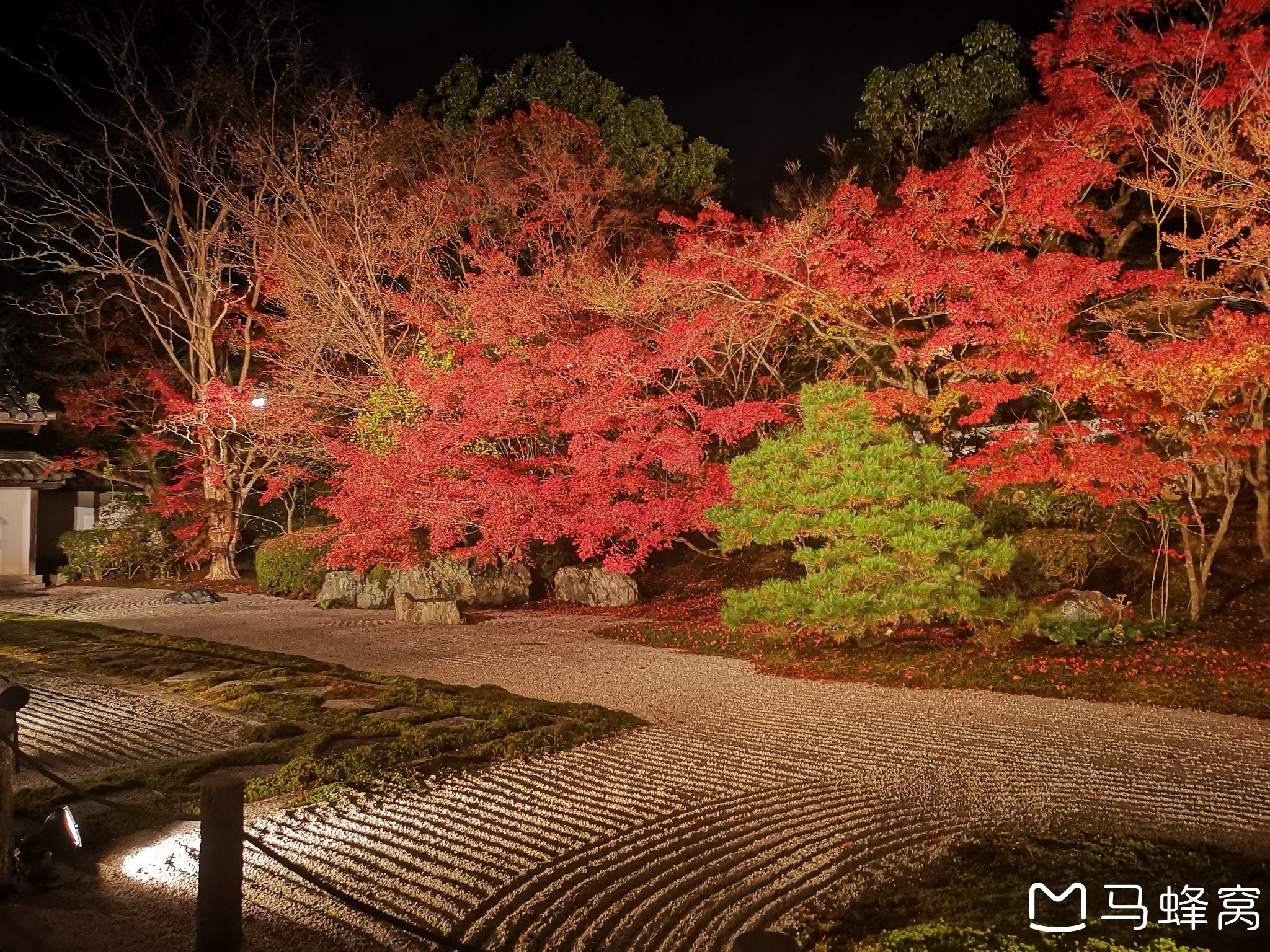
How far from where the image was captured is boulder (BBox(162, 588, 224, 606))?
600 inches

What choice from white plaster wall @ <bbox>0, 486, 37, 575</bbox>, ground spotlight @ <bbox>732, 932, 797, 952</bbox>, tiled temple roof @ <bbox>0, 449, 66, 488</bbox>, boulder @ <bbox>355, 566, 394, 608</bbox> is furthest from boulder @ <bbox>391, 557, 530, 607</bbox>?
ground spotlight @ <bbox>732, 932, 797, 952</bbox>

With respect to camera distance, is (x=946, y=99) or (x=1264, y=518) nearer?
(x=1264, y=518)

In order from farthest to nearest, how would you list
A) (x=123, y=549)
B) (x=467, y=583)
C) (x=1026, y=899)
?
1. (x=123, y=549)
2. (x=467, y=583)
3. (x=1026, y=899)

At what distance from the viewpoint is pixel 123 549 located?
19.1 m

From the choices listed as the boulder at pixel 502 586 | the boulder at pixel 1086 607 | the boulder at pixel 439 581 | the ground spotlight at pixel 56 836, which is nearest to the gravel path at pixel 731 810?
the ground spotlight at pixel 56 836

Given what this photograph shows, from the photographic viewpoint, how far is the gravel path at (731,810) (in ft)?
11.3

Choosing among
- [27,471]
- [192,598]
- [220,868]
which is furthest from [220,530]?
[220,868]

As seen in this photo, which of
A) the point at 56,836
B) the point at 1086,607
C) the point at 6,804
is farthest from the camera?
the point at 1086,607

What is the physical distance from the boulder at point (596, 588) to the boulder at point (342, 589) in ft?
11.0

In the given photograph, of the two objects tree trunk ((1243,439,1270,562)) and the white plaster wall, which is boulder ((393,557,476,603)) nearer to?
tree trunk ((1243,439,1270,562))

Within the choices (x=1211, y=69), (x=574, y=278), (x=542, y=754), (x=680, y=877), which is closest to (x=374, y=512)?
(x=574, y=278)

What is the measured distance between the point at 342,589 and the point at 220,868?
1259cm

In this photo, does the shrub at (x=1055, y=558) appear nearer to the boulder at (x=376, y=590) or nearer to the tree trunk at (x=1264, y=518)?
the tree trunk at (x=1264, y=518)

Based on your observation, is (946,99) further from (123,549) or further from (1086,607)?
(123,549)
